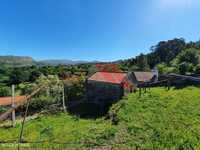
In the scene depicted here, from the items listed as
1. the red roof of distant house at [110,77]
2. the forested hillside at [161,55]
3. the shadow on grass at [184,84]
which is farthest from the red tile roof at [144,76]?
the forested hillside at [161,55]

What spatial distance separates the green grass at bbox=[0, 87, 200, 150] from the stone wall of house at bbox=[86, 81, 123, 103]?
4.29 meters

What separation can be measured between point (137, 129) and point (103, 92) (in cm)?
1173

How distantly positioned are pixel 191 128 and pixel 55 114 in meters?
12.7

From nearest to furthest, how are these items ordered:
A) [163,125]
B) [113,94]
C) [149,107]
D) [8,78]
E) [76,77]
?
1. [163,125]
2. [149,107]
3. [113,94]
4. [76,77]
5. [8,78]

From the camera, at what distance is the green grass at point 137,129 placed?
994cm

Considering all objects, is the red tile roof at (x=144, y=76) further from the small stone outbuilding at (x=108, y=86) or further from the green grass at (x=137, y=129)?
the green grass at (x=137, y=129)

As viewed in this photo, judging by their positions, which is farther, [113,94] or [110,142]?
[113,94]

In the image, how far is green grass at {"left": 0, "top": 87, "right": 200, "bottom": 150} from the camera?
32.6 ft

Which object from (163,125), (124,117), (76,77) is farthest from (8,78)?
(163,125)

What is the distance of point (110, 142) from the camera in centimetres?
1072

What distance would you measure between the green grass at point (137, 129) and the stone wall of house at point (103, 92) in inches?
169

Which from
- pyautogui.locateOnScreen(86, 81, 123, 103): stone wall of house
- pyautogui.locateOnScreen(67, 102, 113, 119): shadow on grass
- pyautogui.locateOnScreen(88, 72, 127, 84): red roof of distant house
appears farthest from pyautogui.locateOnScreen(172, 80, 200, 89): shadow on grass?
pyautogui.locateOnScreen(67, 102, 113, 119): shadow on grass

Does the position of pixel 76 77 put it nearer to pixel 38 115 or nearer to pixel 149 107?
pixel 38 115

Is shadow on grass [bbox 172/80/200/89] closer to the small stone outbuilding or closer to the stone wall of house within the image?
the small stone outbuilding
